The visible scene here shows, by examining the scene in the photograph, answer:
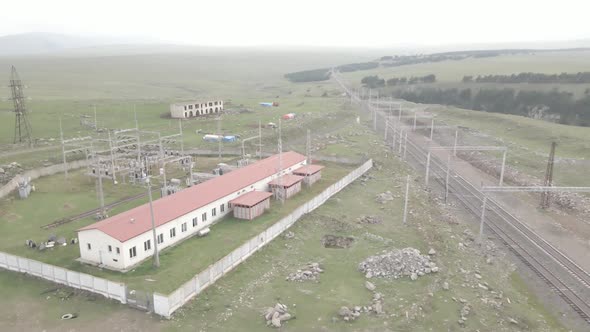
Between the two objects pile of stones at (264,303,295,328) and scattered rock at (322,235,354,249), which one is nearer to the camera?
pile of stones at (264,303,295,328)

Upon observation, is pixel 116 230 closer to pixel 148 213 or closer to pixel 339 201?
pixel 148 213

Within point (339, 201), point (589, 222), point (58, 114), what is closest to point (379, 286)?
point (339, 201)

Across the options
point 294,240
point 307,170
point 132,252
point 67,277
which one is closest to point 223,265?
point 132,252

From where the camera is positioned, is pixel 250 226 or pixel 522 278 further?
pixel 250 226

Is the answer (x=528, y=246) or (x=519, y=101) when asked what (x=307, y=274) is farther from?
(x=519, y=101)

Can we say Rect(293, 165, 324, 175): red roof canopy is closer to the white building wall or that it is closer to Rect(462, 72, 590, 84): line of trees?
the white building wall

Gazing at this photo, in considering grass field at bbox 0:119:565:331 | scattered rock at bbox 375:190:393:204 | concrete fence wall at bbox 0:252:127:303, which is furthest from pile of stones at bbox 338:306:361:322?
scattered rock at bbox 375:190:393:204
